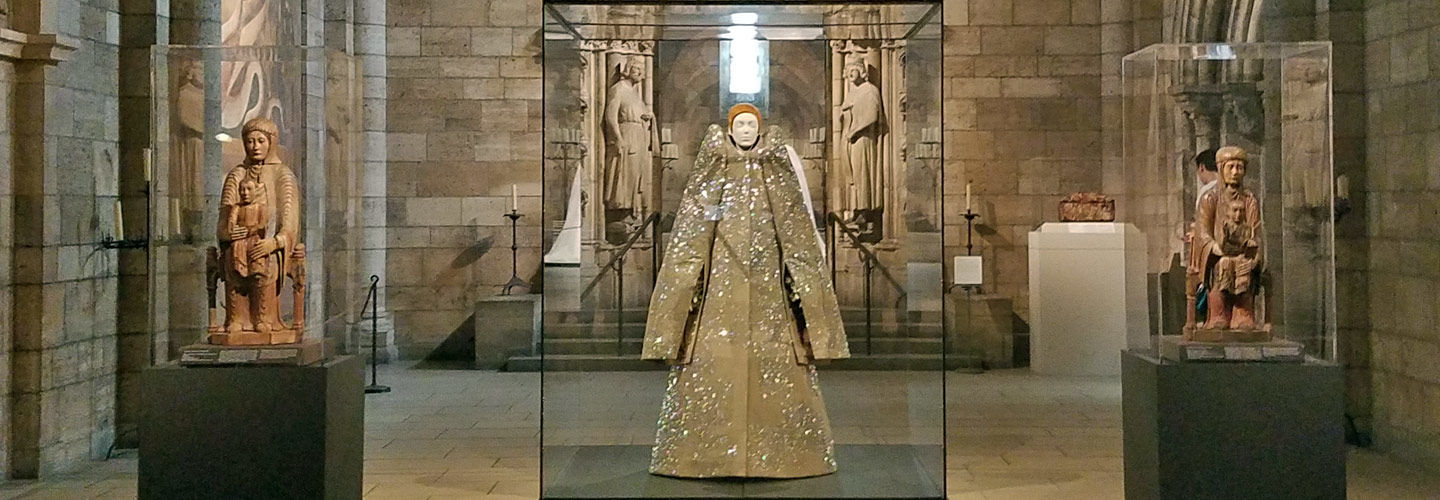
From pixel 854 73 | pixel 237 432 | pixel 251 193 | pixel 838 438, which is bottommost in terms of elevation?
pixel 838 438

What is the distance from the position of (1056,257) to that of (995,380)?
1043 mm

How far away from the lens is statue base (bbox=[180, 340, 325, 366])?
4.27 m

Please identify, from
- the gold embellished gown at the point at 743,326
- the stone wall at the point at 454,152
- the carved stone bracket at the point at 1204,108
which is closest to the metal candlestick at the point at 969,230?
the stone wall at the point at 454,152

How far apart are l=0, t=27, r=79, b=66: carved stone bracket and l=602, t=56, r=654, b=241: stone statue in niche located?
2.52 meters

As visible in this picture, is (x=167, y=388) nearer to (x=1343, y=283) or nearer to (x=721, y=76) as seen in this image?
(x=721, y=76)

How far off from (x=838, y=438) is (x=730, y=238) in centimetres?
128

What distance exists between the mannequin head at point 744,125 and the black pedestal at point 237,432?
1714 millimetres

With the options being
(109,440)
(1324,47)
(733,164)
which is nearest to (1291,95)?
(1324,47)

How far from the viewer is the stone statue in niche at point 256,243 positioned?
428cm

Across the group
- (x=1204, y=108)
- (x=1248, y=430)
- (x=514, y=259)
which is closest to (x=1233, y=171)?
(x=1204, y=108)

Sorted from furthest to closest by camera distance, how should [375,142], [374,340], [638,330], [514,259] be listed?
[514,259], [375,142], [374,340], [638,330]

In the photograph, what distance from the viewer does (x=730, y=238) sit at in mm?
5070

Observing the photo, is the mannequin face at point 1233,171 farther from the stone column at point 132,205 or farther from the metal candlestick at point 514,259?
the metal candlestick at point 514,259

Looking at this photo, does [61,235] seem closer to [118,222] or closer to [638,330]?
[118,222]
